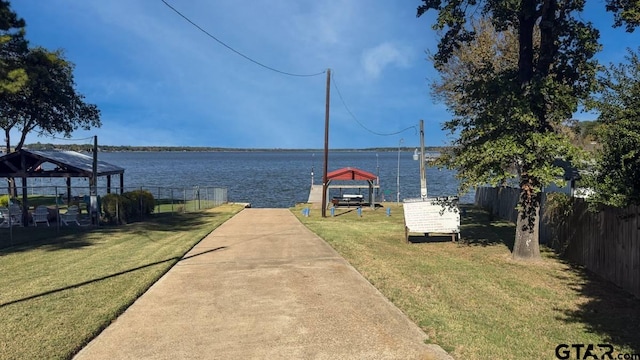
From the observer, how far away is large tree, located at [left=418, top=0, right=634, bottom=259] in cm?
1051

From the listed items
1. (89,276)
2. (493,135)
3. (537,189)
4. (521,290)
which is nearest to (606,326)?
(521,290)

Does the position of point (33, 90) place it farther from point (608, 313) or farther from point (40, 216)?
point (608, 313)

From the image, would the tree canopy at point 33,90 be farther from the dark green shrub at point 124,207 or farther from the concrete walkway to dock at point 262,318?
the concrete walkway to dock at point 262,318

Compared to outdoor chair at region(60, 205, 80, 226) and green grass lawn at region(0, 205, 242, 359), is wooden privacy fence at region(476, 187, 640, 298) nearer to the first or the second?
green grass lawn at region(0, 205, 242, 359)

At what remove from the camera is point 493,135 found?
38.1ft

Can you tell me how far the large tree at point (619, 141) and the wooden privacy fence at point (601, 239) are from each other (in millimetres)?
462

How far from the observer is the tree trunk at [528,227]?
11.3m

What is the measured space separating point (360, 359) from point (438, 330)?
1412 millimetres

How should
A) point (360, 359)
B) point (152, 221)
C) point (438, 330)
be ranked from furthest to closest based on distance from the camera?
1. point (152, 221)
2. point (438, 330)
3. point (360, 359)

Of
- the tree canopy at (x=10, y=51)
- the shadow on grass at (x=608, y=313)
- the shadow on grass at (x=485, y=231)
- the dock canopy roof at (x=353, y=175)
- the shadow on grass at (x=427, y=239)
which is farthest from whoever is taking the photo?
the dock canopy roof at (x=353, y=175)

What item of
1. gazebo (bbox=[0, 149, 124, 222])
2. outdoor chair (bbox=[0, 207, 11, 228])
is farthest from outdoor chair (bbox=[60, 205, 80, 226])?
outdoor chair (bbox=[0, 207, 11, 228])

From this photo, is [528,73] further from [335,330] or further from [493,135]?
[335,330]

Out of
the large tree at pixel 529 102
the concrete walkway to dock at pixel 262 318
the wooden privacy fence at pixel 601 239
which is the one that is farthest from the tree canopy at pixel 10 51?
the wooden privacy fence at pixel 601 239

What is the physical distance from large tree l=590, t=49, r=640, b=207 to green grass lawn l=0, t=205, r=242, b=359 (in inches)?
328
